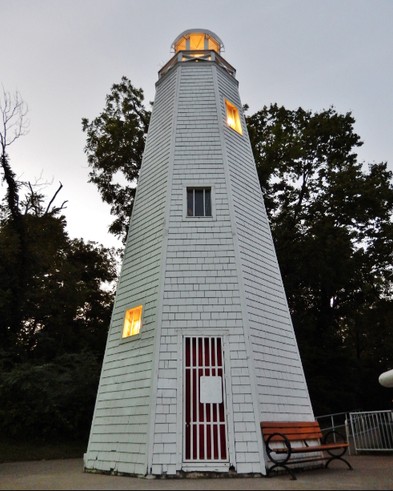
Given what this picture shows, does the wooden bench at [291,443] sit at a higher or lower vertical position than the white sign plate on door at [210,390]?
lower

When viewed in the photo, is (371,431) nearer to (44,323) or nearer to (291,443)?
(291,443)

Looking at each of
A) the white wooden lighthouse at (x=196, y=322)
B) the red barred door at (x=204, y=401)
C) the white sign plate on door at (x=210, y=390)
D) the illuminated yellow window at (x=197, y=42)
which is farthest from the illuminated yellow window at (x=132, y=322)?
the illuminated yellow window at (x=197, y=42)

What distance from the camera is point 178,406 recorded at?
738 centimetres

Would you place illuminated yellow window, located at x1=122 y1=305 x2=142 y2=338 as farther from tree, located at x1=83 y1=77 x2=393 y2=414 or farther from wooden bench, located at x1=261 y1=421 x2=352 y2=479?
tree, located at x1=83 y1=77 x2=393 y2=414

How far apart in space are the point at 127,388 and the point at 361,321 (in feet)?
64.4

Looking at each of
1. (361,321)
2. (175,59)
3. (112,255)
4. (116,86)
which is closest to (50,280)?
(112,255)

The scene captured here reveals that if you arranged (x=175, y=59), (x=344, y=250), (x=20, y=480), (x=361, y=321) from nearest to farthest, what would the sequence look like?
(x=20, y=480)
(x=175, y=59)
(x=344, y=250)
(x=361, y=321)

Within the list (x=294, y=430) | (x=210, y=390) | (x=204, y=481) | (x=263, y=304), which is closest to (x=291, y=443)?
(x=294, y=430)

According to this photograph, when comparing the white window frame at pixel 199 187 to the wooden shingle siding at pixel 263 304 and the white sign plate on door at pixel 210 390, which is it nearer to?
the wooden shingle siding at pixel 263 304

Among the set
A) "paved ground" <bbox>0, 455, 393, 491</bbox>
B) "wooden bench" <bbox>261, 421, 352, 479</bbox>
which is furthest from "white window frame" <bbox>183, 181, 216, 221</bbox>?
"paved ground" <bbox>0, 455, 393, 491</bbox>

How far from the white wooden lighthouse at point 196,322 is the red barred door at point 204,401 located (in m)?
0.02

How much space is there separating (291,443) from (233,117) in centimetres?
829

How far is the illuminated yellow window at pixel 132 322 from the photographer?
28.7 ft

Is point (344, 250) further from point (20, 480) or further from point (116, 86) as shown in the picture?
point (20, 480)
